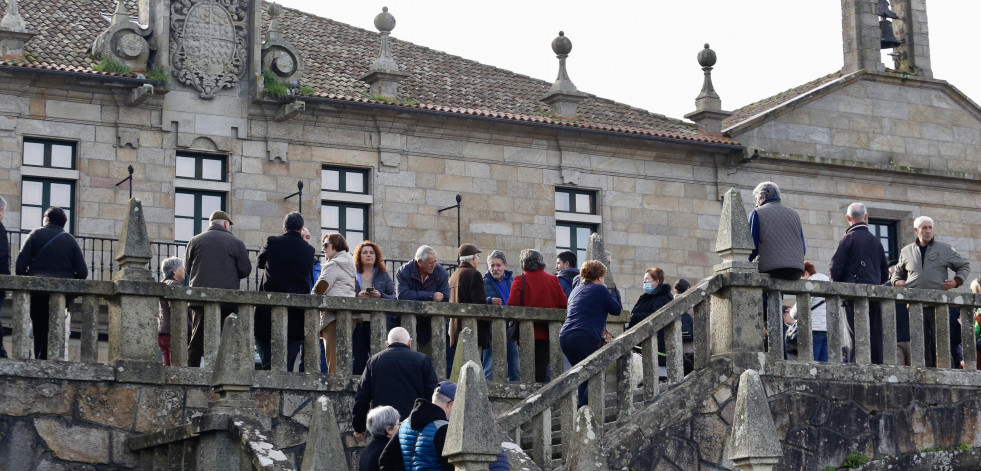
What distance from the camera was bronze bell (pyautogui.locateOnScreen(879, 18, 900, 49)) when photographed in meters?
29.7

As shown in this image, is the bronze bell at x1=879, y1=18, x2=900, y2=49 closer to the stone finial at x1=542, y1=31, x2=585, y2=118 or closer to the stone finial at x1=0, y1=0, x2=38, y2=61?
the stone finial at x1=542, y1=31, x2=585, y2=118

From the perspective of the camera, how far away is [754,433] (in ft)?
39.3

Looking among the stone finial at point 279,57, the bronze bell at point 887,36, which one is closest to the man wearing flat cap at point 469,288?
the stone finial at point 279,57

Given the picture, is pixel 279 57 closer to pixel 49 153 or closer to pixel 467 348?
pixel 49 153

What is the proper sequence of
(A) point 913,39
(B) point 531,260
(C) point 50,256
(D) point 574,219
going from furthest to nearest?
(A) point 913,39
(D) point 574,219
(B) point 531,260
(C) point 50,256

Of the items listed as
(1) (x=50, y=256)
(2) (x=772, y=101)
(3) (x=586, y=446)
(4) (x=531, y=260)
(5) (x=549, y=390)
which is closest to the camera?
(3) (x=586, y=446)

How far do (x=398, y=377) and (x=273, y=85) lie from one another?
498 inches

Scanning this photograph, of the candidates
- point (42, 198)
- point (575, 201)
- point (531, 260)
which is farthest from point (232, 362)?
point (575, 201)

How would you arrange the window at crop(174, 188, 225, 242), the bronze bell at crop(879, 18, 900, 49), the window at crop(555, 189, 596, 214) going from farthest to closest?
the bronze bell at crop(879, 18, 900, 49)
the window at crop(555, 189, 596, 214)
the window at crop(174, 188, 225, 242)

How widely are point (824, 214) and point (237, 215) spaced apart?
10.0 meters

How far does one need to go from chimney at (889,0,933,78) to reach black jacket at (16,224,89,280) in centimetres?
1929

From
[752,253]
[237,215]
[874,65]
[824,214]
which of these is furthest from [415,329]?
[874,65]

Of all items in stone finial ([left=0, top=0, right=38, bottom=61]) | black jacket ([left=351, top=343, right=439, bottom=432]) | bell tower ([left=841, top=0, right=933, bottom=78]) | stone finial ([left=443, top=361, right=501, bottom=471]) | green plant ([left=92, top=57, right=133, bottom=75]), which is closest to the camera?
stone finial ([left=443, top=361, right=501, bottom=471])

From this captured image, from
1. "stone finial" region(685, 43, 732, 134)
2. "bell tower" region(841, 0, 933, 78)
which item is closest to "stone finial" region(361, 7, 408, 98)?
"stone finial" region(685, 43, 732, 134)
